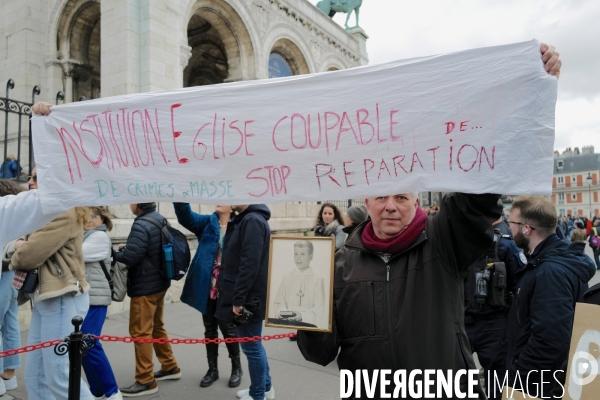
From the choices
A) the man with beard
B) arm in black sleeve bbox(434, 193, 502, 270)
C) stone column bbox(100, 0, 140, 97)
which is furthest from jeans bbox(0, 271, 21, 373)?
stone column bbox(100, 0, 140, 97)

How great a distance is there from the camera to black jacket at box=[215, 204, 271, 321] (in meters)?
3.65

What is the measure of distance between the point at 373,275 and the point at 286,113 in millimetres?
1042

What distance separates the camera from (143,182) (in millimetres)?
2619

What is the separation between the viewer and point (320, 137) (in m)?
2.25

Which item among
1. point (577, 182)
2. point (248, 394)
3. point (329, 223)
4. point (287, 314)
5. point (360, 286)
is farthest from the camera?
point (577, 182)

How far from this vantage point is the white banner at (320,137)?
1.88 metres

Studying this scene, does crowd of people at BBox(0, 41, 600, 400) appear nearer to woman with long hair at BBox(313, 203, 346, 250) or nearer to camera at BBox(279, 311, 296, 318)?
camera at BBox(279, 311, 296, 318)

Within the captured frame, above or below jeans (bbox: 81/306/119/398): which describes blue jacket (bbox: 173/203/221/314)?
above

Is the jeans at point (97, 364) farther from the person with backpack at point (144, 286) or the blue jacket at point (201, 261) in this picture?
the blue jacket at point (201, 261)

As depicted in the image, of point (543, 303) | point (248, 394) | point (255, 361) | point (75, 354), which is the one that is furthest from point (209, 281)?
point (543, 303)

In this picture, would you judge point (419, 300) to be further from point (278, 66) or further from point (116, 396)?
point (278, 66)

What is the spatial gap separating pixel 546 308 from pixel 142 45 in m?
9.54

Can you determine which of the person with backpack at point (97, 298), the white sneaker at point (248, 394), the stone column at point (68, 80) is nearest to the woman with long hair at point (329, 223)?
the white sneaker at point (248, 394)

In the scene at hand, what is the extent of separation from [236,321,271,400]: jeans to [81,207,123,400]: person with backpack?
1.21m
